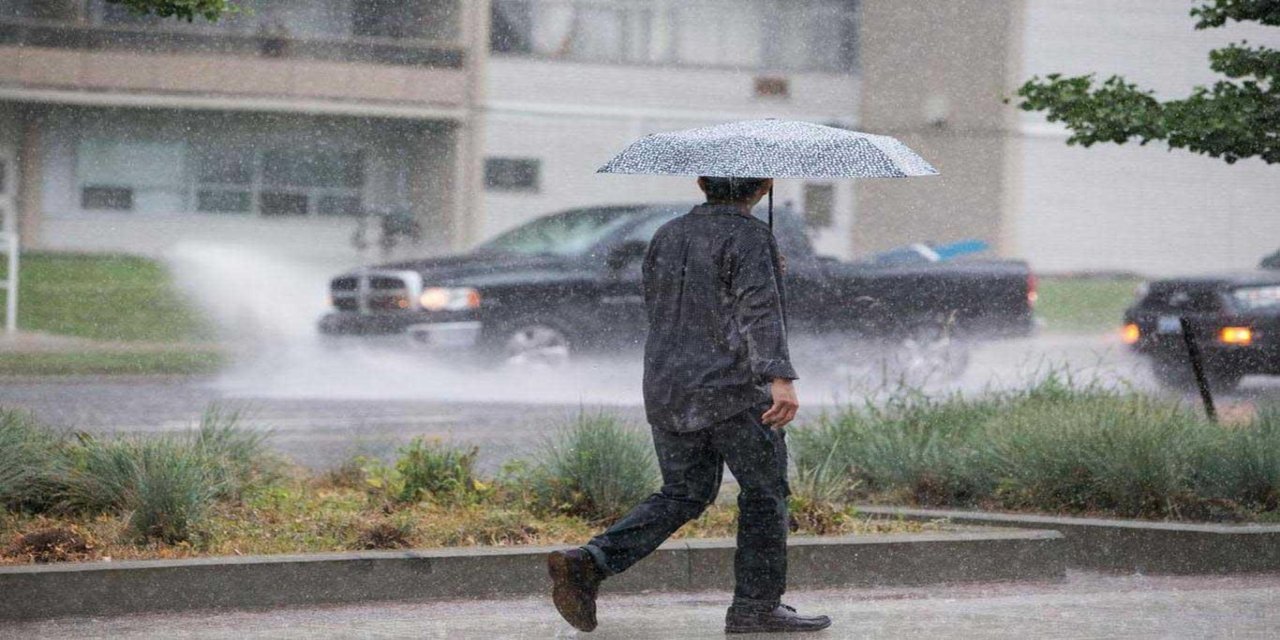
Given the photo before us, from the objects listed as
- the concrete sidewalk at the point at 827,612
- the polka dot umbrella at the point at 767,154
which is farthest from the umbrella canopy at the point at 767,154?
the concrete sidewalk at the point at 827,612

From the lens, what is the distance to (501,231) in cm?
1608

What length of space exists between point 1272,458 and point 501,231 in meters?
8.61

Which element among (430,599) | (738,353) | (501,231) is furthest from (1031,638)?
(501,231)

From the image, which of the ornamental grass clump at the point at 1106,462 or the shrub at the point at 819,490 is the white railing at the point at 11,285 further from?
the ornamental grass clump at the point at 1106,462

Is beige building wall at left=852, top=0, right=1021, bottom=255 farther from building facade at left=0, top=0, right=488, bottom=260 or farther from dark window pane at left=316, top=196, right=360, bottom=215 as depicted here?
dark window pane at left=316, top=196, right=360, bottom=215

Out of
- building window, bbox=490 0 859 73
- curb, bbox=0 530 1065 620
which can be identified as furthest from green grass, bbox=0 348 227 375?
curb, bbox=0 530 1065 620

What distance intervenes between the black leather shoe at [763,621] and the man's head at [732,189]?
1363mm

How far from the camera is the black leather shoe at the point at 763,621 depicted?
625cm

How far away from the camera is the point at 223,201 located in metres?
20.7

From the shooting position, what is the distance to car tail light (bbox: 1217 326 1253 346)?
1460 centimetres

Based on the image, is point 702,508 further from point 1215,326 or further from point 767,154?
point 1215,326

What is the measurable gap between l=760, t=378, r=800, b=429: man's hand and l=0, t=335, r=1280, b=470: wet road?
583 cm

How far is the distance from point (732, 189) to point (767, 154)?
0.16 m

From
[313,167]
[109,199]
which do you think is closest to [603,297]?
[313,167]
